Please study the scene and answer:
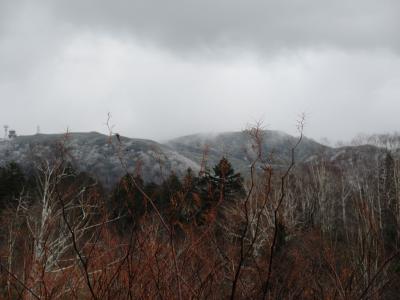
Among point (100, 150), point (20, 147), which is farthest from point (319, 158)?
point (20, 147)

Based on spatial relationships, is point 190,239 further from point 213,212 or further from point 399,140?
point 399,140

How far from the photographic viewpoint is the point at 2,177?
114 ft

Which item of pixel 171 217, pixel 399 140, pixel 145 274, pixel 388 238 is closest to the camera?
pixel 171 217

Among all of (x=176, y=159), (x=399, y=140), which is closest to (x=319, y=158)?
(x=399, y=140)

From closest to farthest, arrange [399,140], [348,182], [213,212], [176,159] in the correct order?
[213,212] → [348,182] → [399,140] → [176,159]

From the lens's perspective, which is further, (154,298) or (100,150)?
(100,150)

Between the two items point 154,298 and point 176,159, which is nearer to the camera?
point 154,298

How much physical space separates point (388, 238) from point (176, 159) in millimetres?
103924

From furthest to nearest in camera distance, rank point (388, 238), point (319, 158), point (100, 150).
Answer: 1. point (100, 150)
2. point (319, 158)
3. point (388, 238)

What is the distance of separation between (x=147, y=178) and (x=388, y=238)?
94523mm

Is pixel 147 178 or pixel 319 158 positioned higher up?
pixel 319 158

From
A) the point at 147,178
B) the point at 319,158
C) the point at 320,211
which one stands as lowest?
the point at 147,178

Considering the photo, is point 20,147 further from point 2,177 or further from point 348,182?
point 348,182

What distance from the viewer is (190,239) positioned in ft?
7.95
